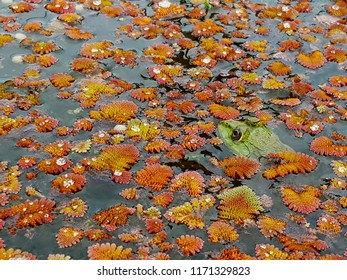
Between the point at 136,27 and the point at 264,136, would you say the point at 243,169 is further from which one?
the point at 136,27

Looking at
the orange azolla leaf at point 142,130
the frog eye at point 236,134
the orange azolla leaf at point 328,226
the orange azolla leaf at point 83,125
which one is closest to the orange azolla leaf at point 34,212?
the orange azolla leaf at point 83,125

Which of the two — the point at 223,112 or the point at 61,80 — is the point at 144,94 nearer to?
the point at 223,112

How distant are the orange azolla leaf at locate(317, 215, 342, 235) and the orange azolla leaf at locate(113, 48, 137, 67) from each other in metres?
5.43

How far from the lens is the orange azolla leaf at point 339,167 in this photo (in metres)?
8.31

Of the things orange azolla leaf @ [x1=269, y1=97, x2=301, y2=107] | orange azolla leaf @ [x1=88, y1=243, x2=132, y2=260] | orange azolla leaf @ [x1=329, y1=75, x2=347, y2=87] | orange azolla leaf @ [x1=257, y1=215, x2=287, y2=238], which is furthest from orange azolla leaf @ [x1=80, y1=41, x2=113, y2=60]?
orange azolla leaf @ [x1=257, y1=215, x2=287, y2=238]

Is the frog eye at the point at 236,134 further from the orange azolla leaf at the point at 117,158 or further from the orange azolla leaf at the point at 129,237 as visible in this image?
the orange azolla leaf at the point at 129,237

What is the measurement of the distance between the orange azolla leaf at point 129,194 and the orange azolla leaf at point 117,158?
1.54 feet

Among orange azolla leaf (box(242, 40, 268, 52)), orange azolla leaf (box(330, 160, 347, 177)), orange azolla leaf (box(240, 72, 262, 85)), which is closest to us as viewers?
orange azolla leaf (box(330, 160, 347, 177))

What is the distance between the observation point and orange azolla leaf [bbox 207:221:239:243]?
23.6 feet

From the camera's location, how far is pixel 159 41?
37.6ft

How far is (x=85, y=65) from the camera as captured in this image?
1042cm

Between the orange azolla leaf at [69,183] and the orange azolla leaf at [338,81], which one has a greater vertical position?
the orange azolla leaf at [338,81]

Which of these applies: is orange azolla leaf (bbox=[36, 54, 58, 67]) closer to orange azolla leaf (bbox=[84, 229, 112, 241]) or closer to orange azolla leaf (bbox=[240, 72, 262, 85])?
orange azolla leaf (bbox=[240, 72, 262, 85])

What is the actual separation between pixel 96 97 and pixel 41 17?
12.2ft
